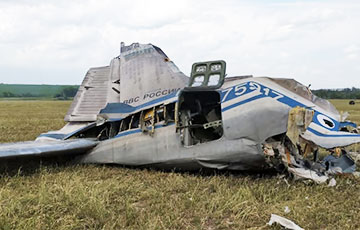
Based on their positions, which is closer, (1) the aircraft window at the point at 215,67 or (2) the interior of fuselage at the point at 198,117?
(2) the interior of fuselage at the point at 198,117

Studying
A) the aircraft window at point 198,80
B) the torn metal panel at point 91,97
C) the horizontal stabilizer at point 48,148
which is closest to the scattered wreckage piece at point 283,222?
the aircraft window at point 198,80

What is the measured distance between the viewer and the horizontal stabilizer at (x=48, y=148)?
6.09m

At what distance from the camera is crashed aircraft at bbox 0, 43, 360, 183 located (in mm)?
5410

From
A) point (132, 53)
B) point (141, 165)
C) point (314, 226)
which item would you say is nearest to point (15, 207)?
point (141, 165)

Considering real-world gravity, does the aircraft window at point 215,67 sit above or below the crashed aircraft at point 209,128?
above

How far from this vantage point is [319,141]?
17.6 ft

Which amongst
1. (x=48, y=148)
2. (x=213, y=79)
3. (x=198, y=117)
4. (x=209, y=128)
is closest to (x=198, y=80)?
(x=213, y=79)

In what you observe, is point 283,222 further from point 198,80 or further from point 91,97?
point 91,97

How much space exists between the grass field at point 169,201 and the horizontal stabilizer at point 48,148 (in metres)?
0.36

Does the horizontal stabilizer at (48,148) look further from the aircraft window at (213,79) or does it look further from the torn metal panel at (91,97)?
the aircraft window at (213,79)

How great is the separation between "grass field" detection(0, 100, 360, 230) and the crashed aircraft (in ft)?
1.11

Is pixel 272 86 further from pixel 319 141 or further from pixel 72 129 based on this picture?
pixel 72 129

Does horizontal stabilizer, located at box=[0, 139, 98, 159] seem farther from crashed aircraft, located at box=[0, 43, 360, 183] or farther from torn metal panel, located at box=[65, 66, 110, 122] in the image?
torn metal panel, located at box=[65, 66, 110, 122]

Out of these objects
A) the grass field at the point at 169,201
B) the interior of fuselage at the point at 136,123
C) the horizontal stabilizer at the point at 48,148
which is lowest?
the grass field at the point at 169,201
